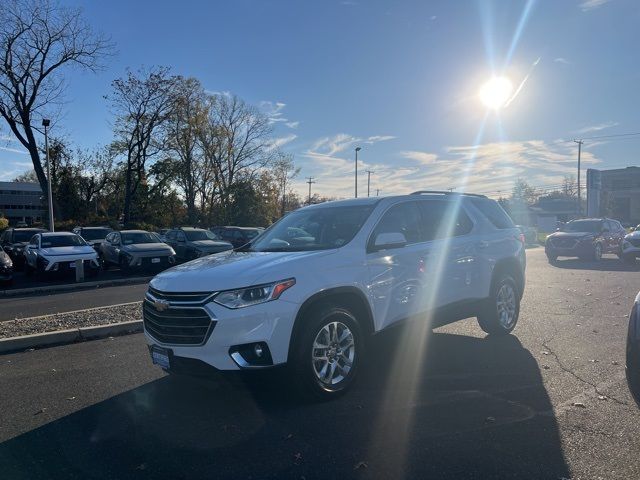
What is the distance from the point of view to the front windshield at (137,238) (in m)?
18.1

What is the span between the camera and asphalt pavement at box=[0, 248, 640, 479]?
3.49 metres

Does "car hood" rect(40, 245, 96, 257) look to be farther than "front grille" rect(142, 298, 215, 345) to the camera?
Yes

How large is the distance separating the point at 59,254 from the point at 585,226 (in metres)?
18.8

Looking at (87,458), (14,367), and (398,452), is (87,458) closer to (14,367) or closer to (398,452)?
(398,452)

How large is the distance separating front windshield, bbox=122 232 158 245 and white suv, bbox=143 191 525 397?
1344 centimetres

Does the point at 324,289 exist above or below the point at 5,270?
above

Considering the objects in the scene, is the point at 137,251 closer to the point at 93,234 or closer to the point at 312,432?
the point at 93,234

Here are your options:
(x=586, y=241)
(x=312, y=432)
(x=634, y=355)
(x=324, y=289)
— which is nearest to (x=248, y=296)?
(x=324, y=289)

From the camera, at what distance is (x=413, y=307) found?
17.8 ft

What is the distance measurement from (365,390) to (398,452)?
4.24 feet

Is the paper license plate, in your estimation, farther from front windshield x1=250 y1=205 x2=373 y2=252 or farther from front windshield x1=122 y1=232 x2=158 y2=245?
front windshield x1=122 y1=232 x2=158 y2=245

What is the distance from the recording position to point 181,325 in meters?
4.34

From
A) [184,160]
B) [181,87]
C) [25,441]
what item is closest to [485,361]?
[25,441]

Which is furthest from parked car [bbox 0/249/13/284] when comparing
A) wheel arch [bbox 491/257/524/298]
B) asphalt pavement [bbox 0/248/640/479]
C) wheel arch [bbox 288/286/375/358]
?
wheel arch [bbox 491/257/524/298]
